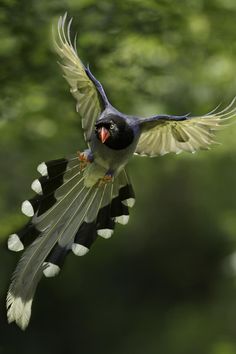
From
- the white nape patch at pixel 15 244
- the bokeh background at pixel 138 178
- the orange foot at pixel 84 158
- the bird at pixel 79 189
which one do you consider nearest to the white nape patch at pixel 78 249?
the bird at pixel 79 189

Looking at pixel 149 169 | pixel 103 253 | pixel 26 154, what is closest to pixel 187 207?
pixel 103 253

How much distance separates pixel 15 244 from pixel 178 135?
649 mm

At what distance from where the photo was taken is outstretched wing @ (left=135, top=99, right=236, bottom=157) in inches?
114

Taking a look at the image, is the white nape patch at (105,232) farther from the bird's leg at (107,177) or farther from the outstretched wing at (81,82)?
the outstretched wing at (81,82)

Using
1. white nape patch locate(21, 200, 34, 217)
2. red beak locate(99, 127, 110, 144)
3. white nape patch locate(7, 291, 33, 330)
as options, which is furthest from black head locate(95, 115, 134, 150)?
white nape patch locate(7, 291, 33, 330)

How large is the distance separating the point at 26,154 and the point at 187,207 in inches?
135

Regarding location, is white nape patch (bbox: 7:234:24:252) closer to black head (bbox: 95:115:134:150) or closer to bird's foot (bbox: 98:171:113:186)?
bird's foot (bbox: 98:171:113:186)

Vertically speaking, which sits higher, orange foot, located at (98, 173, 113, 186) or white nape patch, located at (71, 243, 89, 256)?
orange foot, located at (98, 173, 113, 186)

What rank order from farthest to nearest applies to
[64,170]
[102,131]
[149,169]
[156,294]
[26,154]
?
[156,294] → [149,169] → [26,154] → [64,170] → [102,131]

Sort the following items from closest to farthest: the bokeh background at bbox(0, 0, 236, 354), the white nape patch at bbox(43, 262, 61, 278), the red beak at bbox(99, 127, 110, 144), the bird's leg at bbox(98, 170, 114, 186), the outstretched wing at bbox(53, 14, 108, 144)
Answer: the red beak at bbox(99, 127, 110, 144), the outstretched wing at bbox(53, 14, 108, 144), the bird's leg at bbox(98, 170, 114, 186), the white nape patch at bbox(43, 262, 61, 278), the bokeh background at bbox(0, 0, 236, 354)

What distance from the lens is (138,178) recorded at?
268 inches

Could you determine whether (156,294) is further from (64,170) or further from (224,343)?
(64,170)

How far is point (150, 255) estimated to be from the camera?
8164mm

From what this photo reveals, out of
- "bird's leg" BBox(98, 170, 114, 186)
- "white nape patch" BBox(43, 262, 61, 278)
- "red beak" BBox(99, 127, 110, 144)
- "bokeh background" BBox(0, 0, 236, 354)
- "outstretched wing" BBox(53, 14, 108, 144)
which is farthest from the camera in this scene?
"bokeh background" BBox(0, 0, 236, 354)
